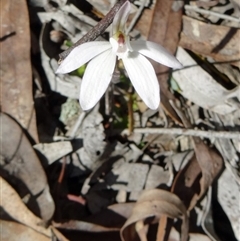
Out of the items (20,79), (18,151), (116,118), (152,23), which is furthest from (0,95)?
(152,23)

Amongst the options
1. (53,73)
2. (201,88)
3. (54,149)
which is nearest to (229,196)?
(201,88)

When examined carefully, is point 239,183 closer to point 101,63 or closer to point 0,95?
point 101,63

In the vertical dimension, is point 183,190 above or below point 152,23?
below

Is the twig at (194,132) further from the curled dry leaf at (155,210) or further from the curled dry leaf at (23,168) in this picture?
the curled dry leaf at (23,168)

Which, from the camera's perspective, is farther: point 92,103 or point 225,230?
point 225,230

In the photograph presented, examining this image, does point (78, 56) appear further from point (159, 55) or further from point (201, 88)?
point (201, 88)
